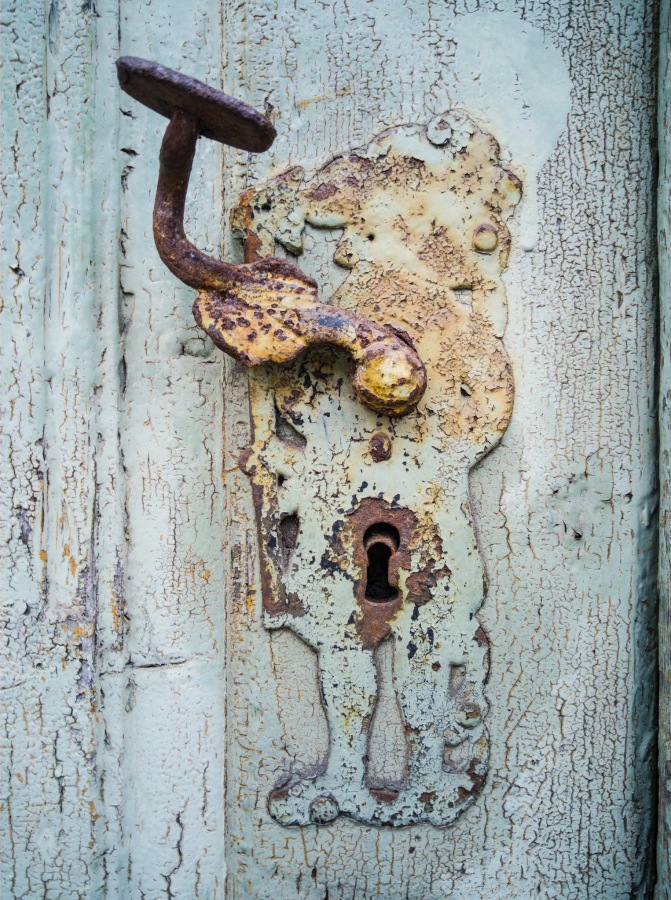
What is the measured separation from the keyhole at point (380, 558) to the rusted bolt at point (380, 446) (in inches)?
2.4

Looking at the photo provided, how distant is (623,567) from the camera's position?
0.65 meters

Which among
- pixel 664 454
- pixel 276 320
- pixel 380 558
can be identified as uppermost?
pixel 276 320

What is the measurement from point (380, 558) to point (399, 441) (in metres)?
0.11

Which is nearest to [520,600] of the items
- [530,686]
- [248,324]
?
[530,686]

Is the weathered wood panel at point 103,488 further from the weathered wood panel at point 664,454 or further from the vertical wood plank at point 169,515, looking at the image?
the weathered wood panel at point 664,454

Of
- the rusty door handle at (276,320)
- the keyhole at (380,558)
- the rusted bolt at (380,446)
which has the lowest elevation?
the keyhole at (380,558)

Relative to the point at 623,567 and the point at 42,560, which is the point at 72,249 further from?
the point at 623,567

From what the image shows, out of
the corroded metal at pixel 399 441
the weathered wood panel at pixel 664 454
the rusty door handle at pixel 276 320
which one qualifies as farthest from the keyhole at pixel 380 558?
the weathered wood panel at pixel 664 454

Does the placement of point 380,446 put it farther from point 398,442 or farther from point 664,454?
point 664,454

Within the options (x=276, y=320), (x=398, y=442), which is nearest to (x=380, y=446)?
(x=398, y=442)

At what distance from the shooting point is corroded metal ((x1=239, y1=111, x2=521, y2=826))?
2.09ft

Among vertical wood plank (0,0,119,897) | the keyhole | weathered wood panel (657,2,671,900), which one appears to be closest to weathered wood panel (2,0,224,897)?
vertical wood plank (0,0,119,897)

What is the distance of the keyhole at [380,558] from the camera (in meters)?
0.64

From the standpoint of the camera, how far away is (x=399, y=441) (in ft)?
2.10
